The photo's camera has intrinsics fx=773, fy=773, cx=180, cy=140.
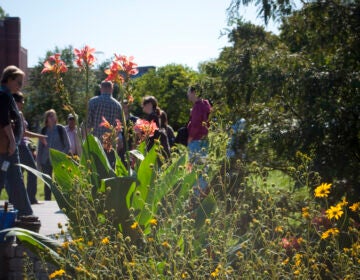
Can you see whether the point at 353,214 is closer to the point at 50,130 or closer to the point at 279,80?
the point at 279,80

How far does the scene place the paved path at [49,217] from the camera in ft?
28.0

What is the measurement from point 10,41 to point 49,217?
54850mm

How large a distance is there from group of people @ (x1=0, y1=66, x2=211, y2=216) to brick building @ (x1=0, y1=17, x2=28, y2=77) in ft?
165

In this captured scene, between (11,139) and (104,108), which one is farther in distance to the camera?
(104,108)

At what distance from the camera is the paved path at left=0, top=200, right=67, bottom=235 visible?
8.52 m

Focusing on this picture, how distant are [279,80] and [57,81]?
2177 mm

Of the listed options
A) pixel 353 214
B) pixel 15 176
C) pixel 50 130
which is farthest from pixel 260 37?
pixel 50 130

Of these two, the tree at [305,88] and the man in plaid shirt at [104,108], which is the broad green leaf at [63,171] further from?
the man in plaid shirt at [104,108]

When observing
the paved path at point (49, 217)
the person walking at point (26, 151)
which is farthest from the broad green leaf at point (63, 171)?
the person walking at point (26, 151)

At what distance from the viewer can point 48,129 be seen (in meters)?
13.5

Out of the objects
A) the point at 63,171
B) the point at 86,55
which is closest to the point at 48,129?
the point at 86,55

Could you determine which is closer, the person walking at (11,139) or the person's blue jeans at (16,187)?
the person walking at (11,139)

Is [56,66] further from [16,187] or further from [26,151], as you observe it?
[26,151]

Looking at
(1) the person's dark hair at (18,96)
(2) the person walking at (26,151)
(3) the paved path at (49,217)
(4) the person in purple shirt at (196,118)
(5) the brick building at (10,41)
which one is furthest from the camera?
(5) the brick building at (10,41)
